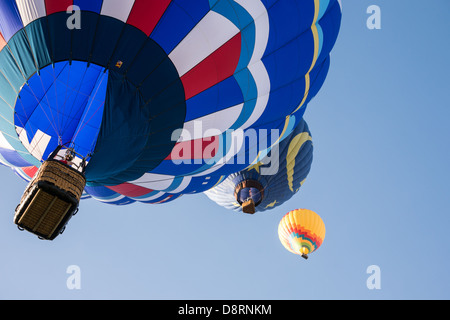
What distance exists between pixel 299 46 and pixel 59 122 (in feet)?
10.6

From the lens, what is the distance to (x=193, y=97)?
588 centimetres

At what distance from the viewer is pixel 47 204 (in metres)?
5.00

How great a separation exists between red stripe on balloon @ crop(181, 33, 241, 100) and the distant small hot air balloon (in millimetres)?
5874

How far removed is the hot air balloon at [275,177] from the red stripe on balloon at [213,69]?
15.6ft

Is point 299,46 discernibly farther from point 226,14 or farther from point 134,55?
point 134,55

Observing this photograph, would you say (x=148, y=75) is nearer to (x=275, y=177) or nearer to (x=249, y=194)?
(x=249, y=194)

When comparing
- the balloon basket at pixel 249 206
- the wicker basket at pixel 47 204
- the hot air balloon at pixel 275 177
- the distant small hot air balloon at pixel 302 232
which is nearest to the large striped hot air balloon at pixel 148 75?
the wicker basket at pixel 47 204

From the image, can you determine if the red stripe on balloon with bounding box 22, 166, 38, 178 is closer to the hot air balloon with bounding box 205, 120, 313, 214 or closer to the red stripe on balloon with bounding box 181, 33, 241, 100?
the red stripe on balloon with bounding box 181, 33, 241, 100

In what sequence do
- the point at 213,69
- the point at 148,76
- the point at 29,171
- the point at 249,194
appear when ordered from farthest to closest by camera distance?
the point at 249,194 < the point at 29,171 < the point at 213,69 < the point at 148,76

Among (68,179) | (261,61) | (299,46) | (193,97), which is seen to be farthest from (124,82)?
(299,46)

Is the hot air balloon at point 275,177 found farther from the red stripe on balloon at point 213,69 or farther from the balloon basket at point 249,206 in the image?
the red stripe on balloon at point 213,69

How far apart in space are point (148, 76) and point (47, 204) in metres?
1.74

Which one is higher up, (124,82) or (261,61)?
(261,61)

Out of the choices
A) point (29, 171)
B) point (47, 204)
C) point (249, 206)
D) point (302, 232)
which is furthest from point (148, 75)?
point (302, 232)
